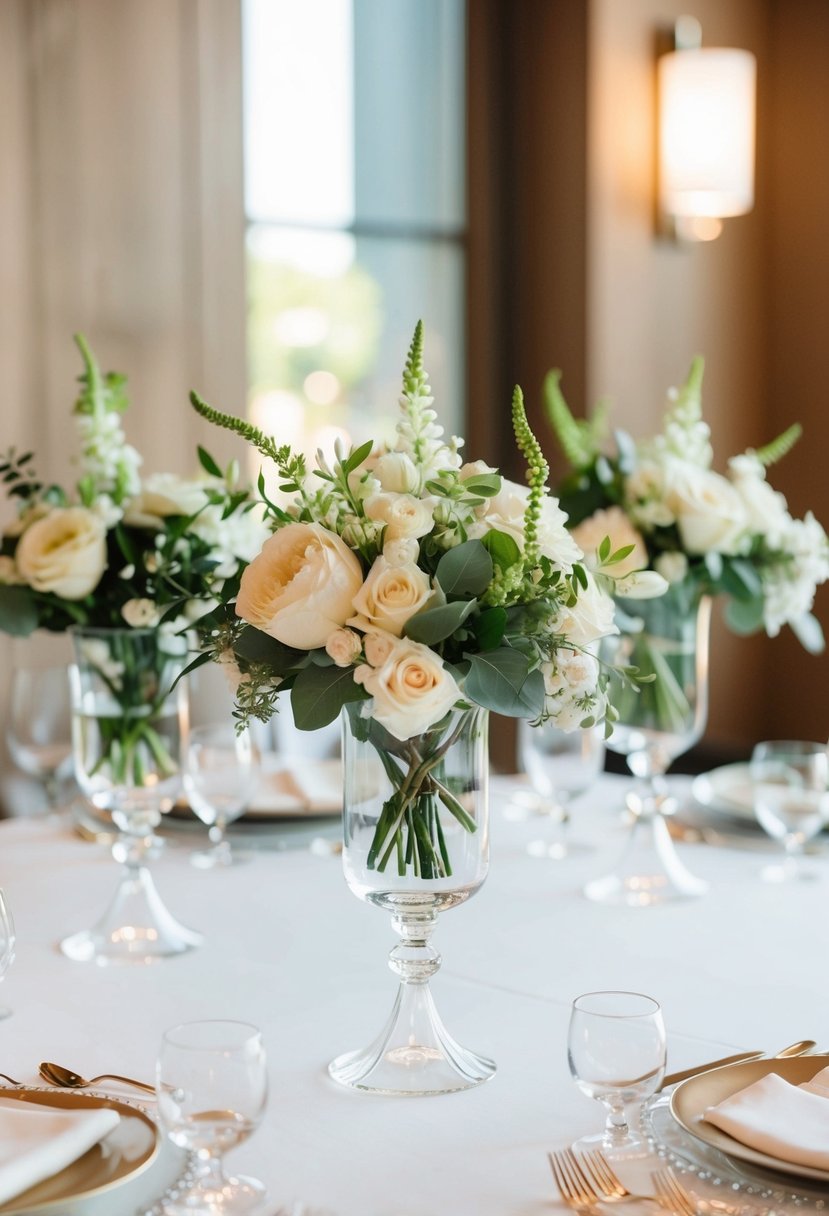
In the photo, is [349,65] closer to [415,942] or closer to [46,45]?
[46,45]

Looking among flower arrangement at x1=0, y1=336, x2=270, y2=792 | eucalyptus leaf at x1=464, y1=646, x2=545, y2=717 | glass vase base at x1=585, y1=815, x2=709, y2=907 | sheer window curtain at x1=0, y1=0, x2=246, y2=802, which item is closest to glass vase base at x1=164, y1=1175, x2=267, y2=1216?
eucalyptus leaf at x1=464, y1=646, x2=545, y2=717

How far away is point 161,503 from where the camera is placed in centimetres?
168

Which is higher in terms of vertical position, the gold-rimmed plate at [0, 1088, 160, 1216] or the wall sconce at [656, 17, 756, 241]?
the wall sconce at [656, 17, 756, 241]

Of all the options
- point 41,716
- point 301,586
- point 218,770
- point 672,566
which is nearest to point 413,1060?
point 301,586

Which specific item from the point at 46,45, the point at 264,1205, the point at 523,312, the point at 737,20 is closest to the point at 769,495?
the point at 264,1205

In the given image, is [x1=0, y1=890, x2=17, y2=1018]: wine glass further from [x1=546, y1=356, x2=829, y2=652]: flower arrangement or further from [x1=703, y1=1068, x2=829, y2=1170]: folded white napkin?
[x1=546, y1=356, x2=829, y2=652]: flower arrangement

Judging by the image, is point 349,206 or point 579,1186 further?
point 349,206

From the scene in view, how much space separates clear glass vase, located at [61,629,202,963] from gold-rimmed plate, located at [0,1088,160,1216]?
1.67 feet

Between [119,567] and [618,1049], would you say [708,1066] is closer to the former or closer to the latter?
[618,1049]

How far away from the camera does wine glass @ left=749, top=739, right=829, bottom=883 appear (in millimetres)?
1694

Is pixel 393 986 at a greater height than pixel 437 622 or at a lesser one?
lesser

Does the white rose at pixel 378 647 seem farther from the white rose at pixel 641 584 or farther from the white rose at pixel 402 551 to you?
the white rose at pixel 641 584

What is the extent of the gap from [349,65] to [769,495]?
2.21m

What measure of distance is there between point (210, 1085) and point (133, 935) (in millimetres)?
609
